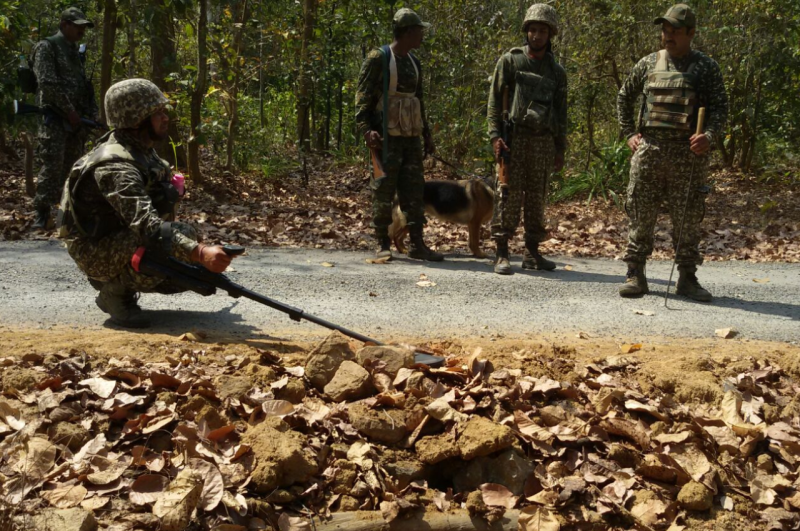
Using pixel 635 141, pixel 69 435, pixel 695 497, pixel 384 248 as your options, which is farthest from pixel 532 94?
pixel 69 435

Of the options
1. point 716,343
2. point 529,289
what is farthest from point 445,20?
point 716,343

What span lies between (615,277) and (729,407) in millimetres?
3577

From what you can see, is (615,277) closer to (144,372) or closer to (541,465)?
(541,465)

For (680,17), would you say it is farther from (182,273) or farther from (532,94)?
(182,273)

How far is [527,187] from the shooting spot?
7.87m

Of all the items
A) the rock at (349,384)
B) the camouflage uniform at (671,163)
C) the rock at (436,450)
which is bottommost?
the rock at (436,450)

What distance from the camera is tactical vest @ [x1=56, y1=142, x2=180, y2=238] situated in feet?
15.8

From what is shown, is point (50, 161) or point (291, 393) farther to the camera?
point (50, 161)

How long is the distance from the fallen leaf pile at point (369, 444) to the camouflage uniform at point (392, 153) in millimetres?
3890

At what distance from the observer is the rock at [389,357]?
428 cm

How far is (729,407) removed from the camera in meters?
4.28

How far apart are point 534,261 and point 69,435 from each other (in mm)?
5406

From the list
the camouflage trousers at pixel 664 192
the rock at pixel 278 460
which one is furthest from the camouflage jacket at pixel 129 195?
the camouflage trousers at pixel 664 192

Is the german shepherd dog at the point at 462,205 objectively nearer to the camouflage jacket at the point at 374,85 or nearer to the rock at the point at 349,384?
the camouflage jacket at the point at 374,85
